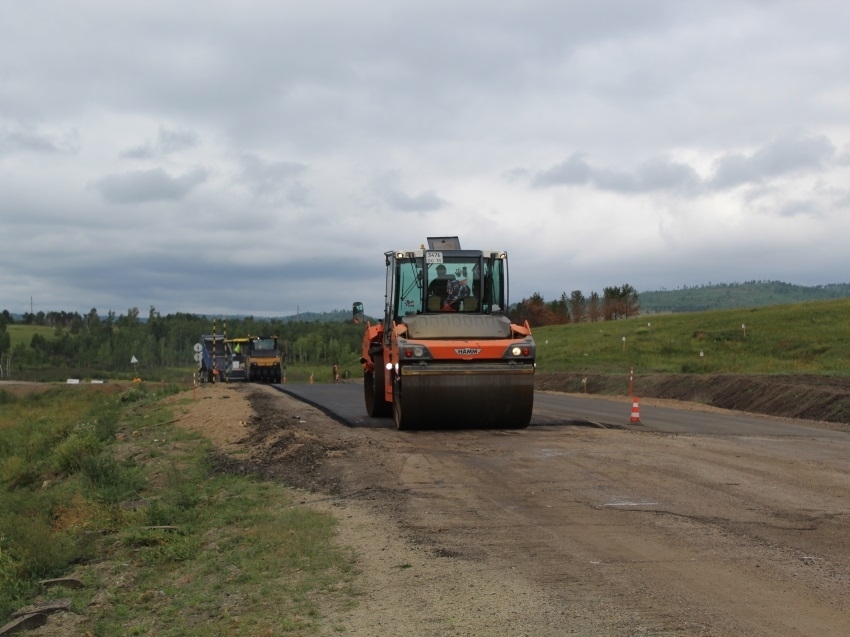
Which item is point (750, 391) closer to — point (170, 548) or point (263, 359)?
Answer: point (170, 548)

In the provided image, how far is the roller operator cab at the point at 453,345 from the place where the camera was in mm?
16156

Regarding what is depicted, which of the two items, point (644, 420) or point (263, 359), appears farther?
point (263, 359)

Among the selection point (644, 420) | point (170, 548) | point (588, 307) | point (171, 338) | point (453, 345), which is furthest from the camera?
point (171, 338)

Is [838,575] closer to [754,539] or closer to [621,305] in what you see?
[754,539]

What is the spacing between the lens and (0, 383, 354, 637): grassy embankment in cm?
752

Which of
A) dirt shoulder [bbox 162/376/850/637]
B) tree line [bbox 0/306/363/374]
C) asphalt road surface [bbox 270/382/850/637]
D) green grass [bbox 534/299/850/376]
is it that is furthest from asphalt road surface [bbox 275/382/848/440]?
tree line [bbox 0/306/363/374]

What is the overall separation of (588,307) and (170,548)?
120527mm

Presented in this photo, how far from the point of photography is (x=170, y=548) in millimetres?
10320

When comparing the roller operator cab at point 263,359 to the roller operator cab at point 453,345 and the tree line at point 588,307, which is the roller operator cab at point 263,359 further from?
the tree line at point 588,307

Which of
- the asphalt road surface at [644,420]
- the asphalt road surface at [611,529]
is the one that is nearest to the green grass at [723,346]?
the asphalt road surface at [644,420]

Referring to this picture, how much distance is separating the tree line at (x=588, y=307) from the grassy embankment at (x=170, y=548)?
10593 centimetres

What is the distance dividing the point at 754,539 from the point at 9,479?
19782mm

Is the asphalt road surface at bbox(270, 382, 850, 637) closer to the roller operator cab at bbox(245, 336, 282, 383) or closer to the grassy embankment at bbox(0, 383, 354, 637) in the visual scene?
the grassy embankment at bbox(0, 383, 354, 637)

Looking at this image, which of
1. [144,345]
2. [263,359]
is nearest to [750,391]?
[263,359]
